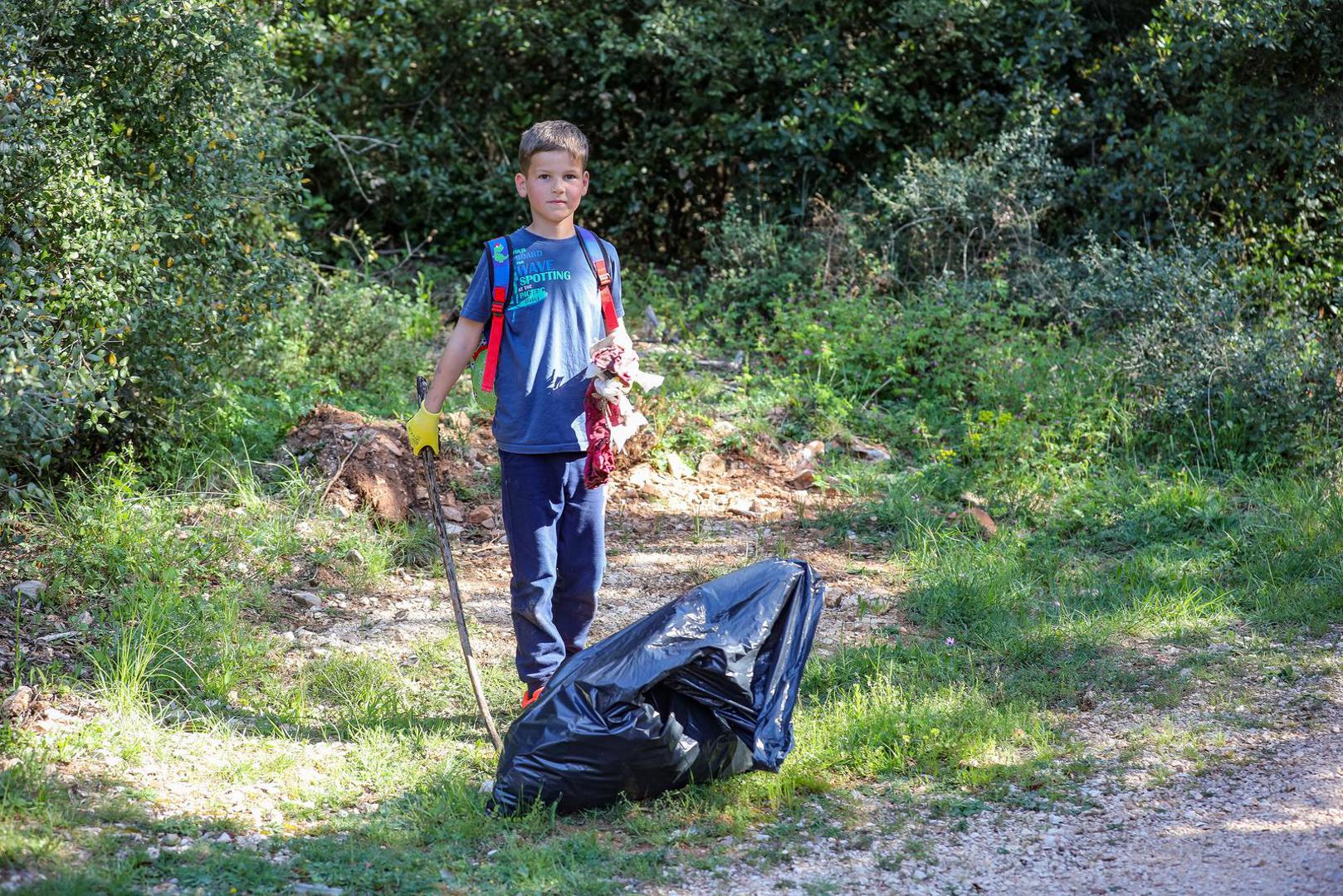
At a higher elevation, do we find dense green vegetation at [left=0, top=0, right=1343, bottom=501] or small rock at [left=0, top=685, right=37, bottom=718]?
dense green vegetation at [left=0, top=0, right=1343, bottom=501]

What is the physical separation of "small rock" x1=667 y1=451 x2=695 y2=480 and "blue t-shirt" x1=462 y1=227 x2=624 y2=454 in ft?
8.25

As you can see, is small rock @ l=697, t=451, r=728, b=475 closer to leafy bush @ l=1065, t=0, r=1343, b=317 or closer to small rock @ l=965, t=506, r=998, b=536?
small rock @ l=965, t=506, r=998, b=536

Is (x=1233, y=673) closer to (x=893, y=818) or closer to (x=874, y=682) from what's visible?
(x=874, y=682)

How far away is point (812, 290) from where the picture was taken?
8.15m

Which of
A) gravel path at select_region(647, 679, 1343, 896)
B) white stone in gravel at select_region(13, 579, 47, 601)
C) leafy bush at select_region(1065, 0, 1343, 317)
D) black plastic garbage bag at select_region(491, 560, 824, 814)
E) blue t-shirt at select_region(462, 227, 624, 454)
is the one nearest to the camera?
gravel path at select_region(647, 679, 1343, 896)

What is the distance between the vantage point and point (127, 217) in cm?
511

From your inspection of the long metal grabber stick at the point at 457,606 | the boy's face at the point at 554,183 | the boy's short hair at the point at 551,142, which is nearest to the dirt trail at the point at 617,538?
the long metal grabber stick at the point at 457,606

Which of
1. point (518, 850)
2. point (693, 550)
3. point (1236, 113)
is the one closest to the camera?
point (518, 850)

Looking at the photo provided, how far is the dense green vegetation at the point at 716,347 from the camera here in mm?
3898

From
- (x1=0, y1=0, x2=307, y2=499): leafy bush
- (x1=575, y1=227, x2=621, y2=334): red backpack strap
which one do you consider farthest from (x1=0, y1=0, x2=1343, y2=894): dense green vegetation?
(x1=575, y1=227, x2=621, y2=334): red backpack strap

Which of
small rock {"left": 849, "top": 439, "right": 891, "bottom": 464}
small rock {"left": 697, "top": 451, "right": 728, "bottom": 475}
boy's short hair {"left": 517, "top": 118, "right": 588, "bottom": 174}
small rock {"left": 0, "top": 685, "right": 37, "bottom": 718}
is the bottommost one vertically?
small rock {"left": 0, "top": 685, "right": 37, "bottom": 718}

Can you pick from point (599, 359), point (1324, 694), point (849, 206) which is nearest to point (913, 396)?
point (849, 206)

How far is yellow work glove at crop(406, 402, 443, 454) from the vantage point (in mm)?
3969

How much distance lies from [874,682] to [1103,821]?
3.44 ft
